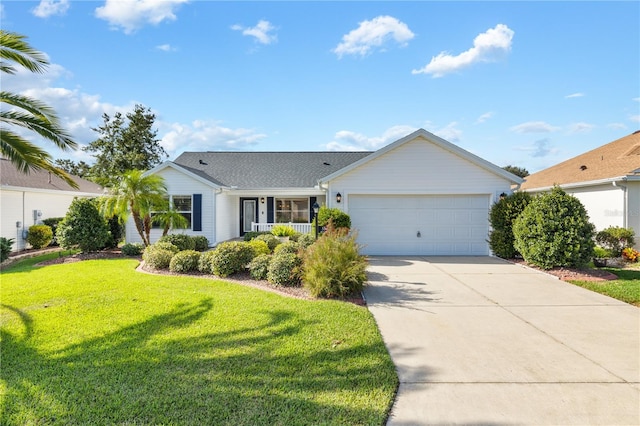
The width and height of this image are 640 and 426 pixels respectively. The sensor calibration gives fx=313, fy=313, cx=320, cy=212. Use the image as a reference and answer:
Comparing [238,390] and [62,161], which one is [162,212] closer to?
[238,390]

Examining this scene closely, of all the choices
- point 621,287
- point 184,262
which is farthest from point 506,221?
point 184,262

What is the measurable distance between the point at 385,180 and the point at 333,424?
10449 millimetres

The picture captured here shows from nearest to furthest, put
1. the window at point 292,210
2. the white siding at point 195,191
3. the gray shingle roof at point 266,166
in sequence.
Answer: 1. the white siding at point 195,191
2. the gray shingle roof at point 266,166
3. the window at point 292,210

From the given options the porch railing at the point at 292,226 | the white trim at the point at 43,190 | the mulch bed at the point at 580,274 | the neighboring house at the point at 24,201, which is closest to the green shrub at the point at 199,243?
the porch railing at the point at 292,226

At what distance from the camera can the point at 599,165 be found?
1470 centimetres

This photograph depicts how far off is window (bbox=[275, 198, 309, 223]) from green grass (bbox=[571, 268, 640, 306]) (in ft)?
40.2

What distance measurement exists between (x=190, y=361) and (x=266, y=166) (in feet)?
53.2

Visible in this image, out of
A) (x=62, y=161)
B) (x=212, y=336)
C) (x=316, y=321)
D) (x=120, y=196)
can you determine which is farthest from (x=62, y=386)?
(x=62, y=161)

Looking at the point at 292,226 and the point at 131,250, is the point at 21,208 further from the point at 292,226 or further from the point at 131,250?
the point at 292,226

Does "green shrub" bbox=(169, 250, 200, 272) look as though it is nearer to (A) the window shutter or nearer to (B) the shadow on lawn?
(B) the shadow on lawn

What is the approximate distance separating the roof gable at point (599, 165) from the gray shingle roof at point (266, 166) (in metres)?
11.2

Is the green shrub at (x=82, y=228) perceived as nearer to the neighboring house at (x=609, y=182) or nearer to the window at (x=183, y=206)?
the window at (x=183, y=206)

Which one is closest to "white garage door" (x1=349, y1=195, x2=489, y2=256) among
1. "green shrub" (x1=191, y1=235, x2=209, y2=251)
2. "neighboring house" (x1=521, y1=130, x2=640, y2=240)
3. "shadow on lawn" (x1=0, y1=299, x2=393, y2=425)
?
"neighboring house" (x1=521, y1=130, x2=640, y2=240)

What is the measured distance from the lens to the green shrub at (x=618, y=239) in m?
11.0
